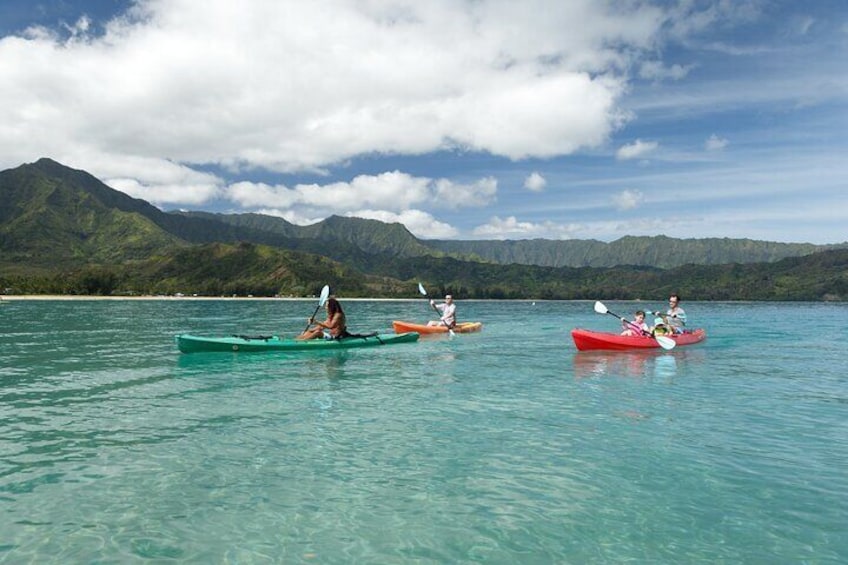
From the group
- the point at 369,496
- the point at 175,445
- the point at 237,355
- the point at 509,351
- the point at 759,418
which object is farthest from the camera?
the point at 509,351

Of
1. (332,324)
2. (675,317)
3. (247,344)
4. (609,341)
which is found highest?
(675,317)

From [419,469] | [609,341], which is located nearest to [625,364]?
[609,341]

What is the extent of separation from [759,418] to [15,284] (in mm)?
202205

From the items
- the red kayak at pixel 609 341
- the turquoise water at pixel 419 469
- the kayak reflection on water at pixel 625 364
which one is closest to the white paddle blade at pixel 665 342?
the kayak reflection on water at pixel 625 364

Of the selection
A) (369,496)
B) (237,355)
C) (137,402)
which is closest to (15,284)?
(237,355)

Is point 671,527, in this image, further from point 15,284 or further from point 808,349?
point 15,284

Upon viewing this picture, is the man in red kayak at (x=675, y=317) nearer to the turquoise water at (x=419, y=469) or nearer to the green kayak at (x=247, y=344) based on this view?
the turquoise water at (x=419, y=469)

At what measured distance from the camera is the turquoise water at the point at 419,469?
8180 mm

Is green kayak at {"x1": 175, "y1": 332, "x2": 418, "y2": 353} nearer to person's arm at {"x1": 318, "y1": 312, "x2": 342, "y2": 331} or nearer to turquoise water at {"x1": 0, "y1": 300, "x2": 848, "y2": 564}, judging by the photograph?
person's arm at {"x1": 318, "y1": 312, "x2": 342, "y2": 331}

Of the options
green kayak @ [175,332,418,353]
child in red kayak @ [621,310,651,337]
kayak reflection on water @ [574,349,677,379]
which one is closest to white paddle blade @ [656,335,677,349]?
kayak reflection on water @ [574,349,677,379]

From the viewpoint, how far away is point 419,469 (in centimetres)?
1143

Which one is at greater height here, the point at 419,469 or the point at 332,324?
the point at 332,324

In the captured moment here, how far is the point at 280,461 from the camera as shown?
11.8 meters

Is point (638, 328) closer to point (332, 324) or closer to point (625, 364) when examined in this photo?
point (625, 364)
